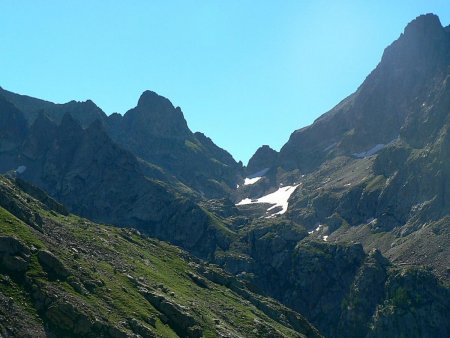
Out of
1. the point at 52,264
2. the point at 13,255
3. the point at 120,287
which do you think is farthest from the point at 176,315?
the point at 13,255

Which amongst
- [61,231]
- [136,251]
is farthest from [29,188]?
[61,231]

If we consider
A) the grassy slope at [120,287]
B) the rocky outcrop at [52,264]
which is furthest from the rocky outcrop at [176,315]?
the rocky outcrop at [52,264]

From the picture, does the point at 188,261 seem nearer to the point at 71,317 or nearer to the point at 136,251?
the point at 136,251

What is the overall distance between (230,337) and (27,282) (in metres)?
36.7

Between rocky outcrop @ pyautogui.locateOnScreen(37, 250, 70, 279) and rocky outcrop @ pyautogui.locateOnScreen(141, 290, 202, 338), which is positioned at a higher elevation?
rocky outcrop @ pyautogui.locateOnScreen(37, 250, 70, 279)

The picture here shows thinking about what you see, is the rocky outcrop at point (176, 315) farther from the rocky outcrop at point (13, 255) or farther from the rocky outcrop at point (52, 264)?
the rocky outcrop at point (13, 255)

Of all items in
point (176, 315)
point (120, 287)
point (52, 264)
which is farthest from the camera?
point (176, 315)

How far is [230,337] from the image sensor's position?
3696 inches

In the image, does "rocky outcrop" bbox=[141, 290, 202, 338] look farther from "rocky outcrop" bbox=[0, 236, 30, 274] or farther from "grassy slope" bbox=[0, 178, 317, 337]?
"rocky outcrop" bbox=[0, 236, 30, 274]

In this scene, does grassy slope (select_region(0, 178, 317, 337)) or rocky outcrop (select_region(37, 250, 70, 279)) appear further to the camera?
rocky outcrop (select_region(37, 250, 70, 279))

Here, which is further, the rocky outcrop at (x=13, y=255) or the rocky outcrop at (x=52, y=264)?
the rocky outcrop at (x=52, y=264)

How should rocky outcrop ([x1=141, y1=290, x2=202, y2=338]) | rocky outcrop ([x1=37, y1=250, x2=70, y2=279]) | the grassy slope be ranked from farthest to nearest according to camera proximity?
rocky outcrop ([x1=141, y1=290, x2=202, y2=338]) → rocky outcrop ([x1=37, y1=250, x2=70, y2=279]) → the grassy slope

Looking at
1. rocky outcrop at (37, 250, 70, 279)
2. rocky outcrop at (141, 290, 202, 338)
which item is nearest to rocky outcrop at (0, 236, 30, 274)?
rocky outcrop at (37, 250, 70, 279)

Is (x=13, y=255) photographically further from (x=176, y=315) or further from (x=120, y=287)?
(x=176, y=315)
